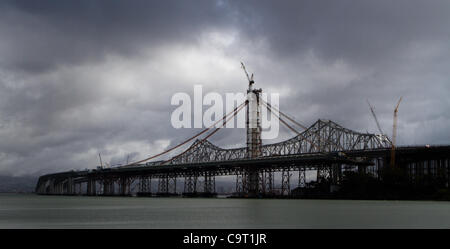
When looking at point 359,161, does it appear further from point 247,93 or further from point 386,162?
point 247,93

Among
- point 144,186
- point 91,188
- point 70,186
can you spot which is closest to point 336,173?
point 144,186

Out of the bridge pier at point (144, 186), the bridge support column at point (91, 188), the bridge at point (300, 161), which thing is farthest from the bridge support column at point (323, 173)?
the bridge support column at point (91, 188)

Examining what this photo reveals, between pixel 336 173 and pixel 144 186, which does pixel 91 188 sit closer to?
pixel 144 186

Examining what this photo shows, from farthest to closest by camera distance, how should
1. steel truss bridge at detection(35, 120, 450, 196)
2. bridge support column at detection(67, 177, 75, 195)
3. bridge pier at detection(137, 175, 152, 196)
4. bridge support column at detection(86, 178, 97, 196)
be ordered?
bridge support column at detection(67, 177, 75, 195) → bridge support column at detection(86, 178, 97, 196) → bridge pier at detection(137, 175, 152, 196) → steel truss bridge at detection(35, 120, 450, 196)

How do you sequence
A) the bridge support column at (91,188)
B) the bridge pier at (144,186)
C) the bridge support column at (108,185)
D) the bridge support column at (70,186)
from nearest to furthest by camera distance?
the bridge pier at (144,186), the bridge support column at (108,185), the bridge support column at (91,188), the bridge support column at (70,186)

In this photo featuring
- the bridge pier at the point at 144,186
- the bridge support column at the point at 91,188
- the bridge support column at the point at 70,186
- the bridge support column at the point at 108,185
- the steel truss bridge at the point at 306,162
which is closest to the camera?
the steel truss bridge at the point at 306,162

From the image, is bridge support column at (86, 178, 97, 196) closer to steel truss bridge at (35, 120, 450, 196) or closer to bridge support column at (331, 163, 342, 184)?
steel truss bridge at (35, 120, 450, 196)

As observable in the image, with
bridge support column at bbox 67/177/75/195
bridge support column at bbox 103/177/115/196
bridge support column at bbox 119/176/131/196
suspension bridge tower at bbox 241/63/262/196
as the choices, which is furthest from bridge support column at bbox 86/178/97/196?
suspension bridge tower at bbox 241/63/262/196

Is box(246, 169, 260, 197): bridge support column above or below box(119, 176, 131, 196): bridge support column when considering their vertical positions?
above

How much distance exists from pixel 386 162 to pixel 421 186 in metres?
18.7

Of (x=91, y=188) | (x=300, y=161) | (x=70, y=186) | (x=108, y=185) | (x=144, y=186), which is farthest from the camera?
(x=91, y=188)

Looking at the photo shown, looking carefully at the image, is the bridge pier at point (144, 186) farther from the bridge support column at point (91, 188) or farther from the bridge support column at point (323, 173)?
the bridge support column at point (323, 173)
